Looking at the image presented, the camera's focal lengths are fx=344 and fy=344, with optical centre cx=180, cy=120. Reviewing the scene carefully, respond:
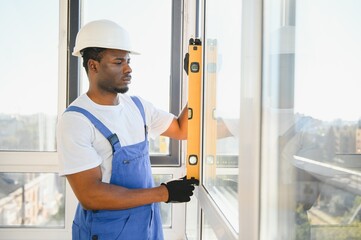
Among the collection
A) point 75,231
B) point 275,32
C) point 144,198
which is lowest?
point 75,231

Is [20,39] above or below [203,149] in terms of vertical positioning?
above

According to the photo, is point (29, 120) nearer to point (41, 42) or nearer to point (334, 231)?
point (41, 42)

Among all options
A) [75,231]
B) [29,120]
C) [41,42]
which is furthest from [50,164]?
[75,231]

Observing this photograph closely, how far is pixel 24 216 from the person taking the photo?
2441 millimetres

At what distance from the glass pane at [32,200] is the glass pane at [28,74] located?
0.21 metres

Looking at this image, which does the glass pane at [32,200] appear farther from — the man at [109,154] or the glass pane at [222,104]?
the glass pane at [222,104]

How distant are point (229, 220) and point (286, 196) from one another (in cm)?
44

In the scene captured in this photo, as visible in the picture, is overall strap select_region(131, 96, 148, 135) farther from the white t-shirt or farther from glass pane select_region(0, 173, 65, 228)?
glass pane select_region(0, 173, 65, 228)

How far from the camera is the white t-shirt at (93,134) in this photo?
1.32m

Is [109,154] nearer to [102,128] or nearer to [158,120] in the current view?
[102,128]

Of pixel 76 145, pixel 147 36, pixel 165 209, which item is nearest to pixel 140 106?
pixel 76 145

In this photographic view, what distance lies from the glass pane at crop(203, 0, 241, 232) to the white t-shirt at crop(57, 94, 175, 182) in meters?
0.33

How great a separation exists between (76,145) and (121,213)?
34 centimetres

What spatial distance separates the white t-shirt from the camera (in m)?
1.32
